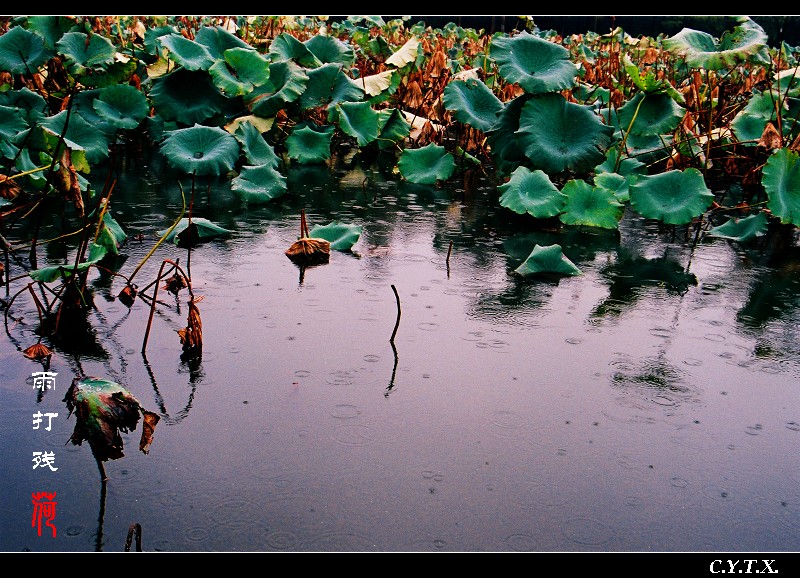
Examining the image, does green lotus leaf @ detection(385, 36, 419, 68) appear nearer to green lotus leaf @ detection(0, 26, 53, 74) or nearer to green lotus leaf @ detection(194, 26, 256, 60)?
green lotus leaf @ detection(194, 26, 256, 60)

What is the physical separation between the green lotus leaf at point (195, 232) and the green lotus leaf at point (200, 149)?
0.72m

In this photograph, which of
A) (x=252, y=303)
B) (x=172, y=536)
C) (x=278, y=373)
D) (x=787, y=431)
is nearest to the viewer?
(x=172, y=536)

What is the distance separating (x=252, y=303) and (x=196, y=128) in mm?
2055

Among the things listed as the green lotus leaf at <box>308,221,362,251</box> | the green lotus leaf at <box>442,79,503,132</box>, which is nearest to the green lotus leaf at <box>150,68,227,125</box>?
the green lotus leaf at <box>442,79,503,132</box>

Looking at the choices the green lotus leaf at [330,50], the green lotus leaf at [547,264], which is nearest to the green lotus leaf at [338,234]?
the green lotus leaf at [547,264]

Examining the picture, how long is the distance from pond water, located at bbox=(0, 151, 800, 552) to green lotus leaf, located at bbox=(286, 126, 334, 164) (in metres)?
1.85

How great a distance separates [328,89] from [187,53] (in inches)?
40.1

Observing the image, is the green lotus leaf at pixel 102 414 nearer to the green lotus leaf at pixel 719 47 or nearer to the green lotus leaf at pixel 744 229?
the green lotus leaf at pixel 744 229

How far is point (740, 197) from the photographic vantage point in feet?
17.6

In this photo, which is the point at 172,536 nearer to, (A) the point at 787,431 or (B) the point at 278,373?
(B) the point at 278,373

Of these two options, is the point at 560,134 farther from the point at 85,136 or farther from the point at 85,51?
the point at 85,51

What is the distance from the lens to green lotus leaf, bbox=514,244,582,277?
359 centimetres

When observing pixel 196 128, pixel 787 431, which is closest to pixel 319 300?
pixel 787 431

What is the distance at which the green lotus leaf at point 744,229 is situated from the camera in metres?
4.26
